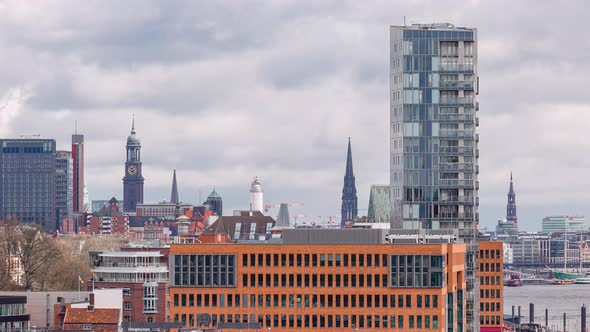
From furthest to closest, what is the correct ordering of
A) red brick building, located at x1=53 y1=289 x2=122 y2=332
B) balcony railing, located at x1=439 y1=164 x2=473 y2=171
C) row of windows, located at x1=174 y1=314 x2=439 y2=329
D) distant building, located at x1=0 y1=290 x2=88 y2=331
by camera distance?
balcony railing, located at x1=439 y1=164 x2=473 y2=171, distant building, located at x1=0 y1=290 x2=88 y2=331, red brick building, located at x1=53 y1=289 x2=122 y2=332, row of windows, located at x1=174 y1=314 x2=439 y2=329

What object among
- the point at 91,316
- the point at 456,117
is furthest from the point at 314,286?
the point at 456,117

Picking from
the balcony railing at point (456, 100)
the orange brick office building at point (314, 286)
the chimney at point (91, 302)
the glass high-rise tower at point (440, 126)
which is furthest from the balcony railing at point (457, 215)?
the chimney at point (91, 302)

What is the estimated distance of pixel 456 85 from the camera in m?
182

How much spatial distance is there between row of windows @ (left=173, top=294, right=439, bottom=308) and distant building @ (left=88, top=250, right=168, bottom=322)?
32742 mm

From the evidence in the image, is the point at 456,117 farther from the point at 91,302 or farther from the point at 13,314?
the point at 13,314

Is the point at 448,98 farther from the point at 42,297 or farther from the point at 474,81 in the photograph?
the point at 42,297

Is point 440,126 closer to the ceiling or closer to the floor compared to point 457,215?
closer to the ceiling

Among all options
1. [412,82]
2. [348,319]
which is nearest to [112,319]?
[348,319]

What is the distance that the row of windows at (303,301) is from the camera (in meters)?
149

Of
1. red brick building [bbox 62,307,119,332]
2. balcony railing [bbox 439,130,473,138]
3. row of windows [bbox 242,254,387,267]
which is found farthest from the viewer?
balcony railing [bbox 439,130,473,138]

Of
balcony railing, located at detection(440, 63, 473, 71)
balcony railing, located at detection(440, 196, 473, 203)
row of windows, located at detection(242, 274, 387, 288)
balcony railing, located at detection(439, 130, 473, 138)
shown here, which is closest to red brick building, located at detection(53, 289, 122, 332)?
row of windows, located at detection(242, 274, 387, 288)

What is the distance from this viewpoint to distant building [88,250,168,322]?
18762 centimetres

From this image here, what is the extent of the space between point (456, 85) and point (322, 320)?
41.8m

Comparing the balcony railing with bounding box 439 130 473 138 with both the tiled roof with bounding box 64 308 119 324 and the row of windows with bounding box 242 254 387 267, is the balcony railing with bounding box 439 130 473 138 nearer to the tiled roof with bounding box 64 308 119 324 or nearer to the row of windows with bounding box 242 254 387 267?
the row of windows with bounding box 242 254 387 267
